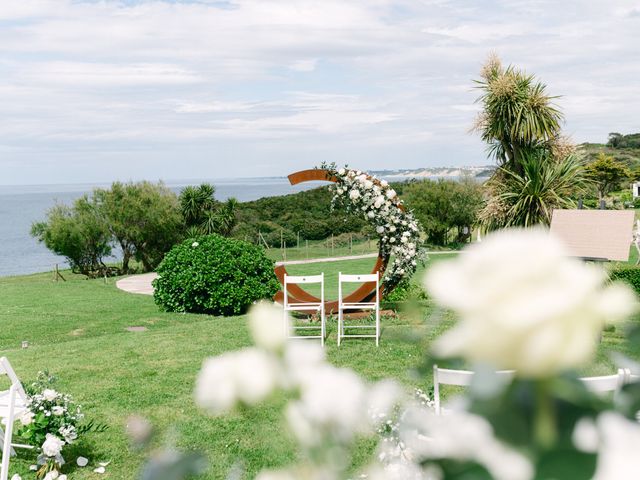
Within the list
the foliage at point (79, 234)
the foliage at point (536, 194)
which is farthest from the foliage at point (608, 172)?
the foliage at point (79, 234)

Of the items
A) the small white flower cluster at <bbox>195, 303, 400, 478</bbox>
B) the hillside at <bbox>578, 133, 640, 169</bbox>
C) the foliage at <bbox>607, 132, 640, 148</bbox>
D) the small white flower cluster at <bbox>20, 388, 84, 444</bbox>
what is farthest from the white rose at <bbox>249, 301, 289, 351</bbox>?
the foliage at <bbox>607, 132, 640, 148</bbox>

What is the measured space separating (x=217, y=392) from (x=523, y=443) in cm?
19

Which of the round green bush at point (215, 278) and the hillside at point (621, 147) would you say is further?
the hillside at point (621, 147)

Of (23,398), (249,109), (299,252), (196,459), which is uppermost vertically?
(249,109)

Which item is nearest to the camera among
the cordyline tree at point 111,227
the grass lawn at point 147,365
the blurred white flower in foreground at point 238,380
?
the blurred white flower in foreground at point 238,380

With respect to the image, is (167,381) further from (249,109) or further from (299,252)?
(249,109)

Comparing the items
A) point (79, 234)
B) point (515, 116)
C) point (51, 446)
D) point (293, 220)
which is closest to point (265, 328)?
point (51, 446)

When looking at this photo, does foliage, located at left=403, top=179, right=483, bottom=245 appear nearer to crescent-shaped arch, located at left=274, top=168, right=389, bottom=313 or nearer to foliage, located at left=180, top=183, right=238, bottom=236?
foliage, located at left=180, top=183, right=238, bottom=236

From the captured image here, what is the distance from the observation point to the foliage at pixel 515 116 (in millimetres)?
12781

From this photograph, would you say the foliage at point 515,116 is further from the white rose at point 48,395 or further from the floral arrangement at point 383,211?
the white rose at point 48,395

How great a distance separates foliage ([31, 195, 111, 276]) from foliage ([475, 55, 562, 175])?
18630mm

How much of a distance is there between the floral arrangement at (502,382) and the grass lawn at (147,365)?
A: 0.08 metres

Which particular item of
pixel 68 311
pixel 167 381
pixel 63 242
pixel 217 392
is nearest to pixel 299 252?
pixel 63 242

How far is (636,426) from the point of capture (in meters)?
0.39
